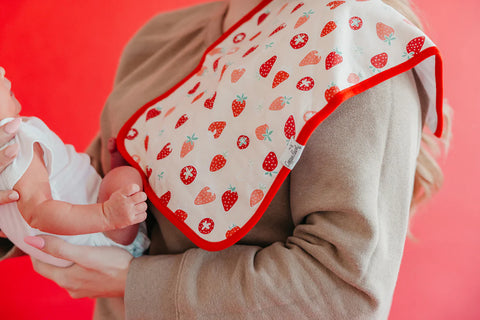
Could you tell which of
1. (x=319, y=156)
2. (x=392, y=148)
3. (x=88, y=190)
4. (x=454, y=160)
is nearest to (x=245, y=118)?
(x=319, y=156)

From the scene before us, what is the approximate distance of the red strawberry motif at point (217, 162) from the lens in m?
0.77

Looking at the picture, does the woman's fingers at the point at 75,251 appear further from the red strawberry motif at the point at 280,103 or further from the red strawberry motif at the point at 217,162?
the red strawberry motif at the point at 280,103

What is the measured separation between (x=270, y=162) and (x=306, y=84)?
15 cm

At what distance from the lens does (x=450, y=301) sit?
1.42 metres

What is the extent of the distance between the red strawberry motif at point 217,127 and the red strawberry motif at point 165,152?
100mm

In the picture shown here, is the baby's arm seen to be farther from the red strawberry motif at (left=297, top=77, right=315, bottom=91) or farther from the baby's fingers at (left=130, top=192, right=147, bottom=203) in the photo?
the red strawberry motif at (left=297, top=77, right=315, bottom=91)

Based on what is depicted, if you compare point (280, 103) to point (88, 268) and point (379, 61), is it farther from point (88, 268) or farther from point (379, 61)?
point (88, 268)

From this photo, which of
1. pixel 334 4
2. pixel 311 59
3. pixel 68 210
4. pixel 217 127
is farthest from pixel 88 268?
pixel 334 4

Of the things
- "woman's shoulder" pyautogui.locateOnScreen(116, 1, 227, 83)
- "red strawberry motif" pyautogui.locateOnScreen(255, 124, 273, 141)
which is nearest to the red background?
"woman's shoulder" pyautogui.locateOnScreen(116, 1, 227, 83)

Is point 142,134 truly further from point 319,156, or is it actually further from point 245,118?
point 319,156

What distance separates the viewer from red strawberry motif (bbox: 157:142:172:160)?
0.83 m

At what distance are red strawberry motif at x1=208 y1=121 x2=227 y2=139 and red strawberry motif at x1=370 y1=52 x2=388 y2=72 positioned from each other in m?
0.29

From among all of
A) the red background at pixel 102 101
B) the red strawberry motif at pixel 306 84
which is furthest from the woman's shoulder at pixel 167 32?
the red strawberry motif at pixel 306 84

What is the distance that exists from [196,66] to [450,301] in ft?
3.96
